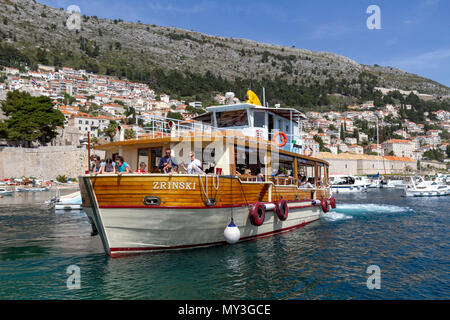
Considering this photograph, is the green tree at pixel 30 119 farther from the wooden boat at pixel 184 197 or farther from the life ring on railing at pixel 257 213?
the life ring on railing at pixel 257 213

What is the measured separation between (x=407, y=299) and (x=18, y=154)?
65.8m

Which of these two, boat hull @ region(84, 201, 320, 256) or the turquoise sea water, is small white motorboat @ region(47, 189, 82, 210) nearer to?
the turquoise sea water

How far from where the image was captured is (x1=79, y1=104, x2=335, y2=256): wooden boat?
28.8 ft

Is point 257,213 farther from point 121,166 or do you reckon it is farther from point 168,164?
point 121,166

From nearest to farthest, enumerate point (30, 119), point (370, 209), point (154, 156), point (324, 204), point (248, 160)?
point (154, 156) → point (248, 160) → point (324, 204) → point (370, 209) → point (30, 119)

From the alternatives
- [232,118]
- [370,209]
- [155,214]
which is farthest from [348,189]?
[155,214]

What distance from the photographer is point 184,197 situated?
902cm

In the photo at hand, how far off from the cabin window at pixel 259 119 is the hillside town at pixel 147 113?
68.0 m

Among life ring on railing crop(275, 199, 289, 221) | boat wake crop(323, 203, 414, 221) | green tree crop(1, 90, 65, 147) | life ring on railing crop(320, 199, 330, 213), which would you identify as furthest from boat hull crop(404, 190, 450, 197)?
green tree crop(1, 90, 65, 147)

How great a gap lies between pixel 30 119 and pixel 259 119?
59212 mm

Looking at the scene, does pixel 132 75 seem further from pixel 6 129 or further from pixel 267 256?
pixel 267 256

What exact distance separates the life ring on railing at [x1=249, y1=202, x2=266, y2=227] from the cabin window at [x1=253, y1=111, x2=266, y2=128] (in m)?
4.31

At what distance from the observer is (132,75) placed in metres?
167

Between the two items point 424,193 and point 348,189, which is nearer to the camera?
point 424,193
